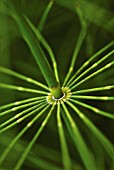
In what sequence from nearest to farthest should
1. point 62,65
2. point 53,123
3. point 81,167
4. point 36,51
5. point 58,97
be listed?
point 36,51
point 58,97
point 81,167
point 53,123
point 62,65

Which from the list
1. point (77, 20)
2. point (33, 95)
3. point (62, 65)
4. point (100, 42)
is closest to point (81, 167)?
point (33, 95)

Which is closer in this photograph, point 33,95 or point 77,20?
point 33,95

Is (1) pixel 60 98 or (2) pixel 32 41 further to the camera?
(1) pixel 60 98

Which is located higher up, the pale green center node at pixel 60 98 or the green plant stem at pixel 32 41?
the green plant stem at pixel 32 41

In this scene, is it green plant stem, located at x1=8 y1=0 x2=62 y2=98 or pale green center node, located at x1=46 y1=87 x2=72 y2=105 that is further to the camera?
pale green center node, located at x1=46 y1=87 x2=72 y2=105

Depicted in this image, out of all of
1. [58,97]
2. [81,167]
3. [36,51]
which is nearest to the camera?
[36,51]

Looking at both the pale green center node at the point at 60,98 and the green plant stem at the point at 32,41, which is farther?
the pale green center node at the point at 60,98

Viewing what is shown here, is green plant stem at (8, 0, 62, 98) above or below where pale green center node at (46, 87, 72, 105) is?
above

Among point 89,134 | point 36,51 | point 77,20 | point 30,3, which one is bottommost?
point 89,134

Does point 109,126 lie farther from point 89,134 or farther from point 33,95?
point 33,95

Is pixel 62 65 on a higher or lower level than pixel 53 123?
higher

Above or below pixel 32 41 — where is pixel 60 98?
below
